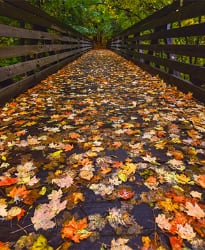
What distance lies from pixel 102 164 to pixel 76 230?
3.05 ft

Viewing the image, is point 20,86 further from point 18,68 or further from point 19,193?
point 19,193

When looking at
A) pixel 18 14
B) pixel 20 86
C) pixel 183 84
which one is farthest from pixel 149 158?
pixel 18 14

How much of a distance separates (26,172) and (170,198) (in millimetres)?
1369

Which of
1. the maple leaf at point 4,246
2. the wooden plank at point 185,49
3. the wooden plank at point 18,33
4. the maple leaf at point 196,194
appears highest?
the wooden plank at point 18,33

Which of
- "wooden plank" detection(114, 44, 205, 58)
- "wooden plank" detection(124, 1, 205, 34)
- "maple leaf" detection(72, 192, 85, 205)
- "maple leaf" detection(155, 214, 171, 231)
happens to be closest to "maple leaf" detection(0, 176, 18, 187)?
"maple leaf" detection(72, 192, 85, 205)

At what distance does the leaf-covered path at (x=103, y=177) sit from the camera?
1688 millimetres

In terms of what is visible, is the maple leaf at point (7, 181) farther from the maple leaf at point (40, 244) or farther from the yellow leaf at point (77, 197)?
the maple leaf at point (40, 244)

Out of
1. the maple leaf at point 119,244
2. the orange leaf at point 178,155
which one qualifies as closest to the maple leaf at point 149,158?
the orange leaf at point 178,155

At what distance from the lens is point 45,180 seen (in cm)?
232

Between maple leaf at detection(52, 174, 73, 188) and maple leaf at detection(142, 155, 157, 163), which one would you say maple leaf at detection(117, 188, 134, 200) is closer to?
maple leaf at detection(52, 174, 73, 188)

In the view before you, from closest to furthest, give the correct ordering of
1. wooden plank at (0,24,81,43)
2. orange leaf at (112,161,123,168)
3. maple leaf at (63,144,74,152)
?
orange leaf at (112,161,123,168) → maple leaf at (63,144,74,152) → wooden plank at (0,24,81,43)

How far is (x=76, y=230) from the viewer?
5.65ft

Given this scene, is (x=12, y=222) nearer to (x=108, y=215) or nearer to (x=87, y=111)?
(x=108, y=215)

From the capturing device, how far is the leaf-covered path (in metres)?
1.69
